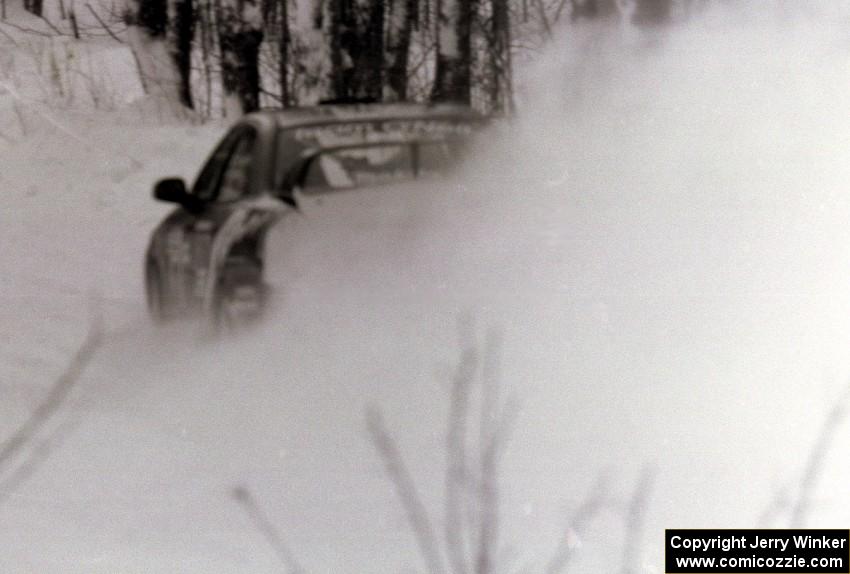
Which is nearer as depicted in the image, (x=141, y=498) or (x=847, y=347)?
(x=141, y=498)

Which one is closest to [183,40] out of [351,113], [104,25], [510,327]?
[104,25]

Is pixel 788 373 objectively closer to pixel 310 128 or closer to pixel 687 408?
pixel 687 408

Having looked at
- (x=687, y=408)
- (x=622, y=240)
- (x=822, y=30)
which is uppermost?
(x=822, y=30)

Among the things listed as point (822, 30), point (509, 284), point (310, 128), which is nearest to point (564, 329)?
point (509, 284)

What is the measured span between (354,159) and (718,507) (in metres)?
1.32

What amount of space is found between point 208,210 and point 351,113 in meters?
0.44

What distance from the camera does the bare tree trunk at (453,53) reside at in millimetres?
3312

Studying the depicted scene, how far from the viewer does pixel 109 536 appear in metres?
3.28

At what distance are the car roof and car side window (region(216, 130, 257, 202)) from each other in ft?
0.22

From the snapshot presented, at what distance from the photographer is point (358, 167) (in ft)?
10.8

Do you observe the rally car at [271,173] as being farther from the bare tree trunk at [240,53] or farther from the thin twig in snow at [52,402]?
the thin twig in snow at [52,402]

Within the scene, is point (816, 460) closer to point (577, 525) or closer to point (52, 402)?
point (577, 525)

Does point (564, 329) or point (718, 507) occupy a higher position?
point (564, 329)

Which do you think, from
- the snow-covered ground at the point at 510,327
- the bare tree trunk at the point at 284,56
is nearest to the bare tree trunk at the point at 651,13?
the snow-covered ground at the point at 510,327
